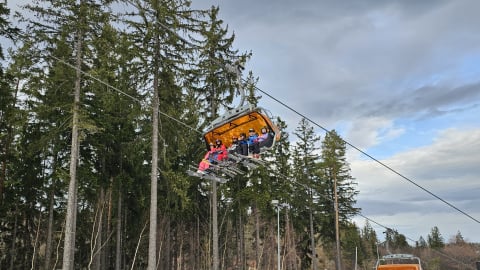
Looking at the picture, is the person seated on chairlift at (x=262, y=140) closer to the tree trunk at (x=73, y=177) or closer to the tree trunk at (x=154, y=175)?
the tree trunk at (x=154, y=175)

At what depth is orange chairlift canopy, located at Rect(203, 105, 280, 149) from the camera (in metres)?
12.1

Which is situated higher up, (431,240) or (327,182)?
(327,182)

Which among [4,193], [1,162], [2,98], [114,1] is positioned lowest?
[4,193]

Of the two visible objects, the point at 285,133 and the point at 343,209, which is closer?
the point at 285,133

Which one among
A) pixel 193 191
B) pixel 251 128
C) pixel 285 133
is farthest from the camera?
pixel 285 133

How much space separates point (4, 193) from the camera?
25016 mm

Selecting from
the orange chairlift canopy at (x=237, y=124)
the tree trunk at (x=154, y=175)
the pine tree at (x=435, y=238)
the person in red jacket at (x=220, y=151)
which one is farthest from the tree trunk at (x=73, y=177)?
the pine tree at (x=435, y=238)

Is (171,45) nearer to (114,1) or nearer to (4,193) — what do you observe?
(114,1)

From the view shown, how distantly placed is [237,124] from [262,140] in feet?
3.44

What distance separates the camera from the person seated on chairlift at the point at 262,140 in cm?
1282

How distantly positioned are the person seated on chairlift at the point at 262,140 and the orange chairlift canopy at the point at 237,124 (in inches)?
5.0

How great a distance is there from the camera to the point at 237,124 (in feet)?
43.6

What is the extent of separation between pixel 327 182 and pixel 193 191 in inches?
663

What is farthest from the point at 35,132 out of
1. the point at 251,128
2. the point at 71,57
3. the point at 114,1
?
the point at 251,128
